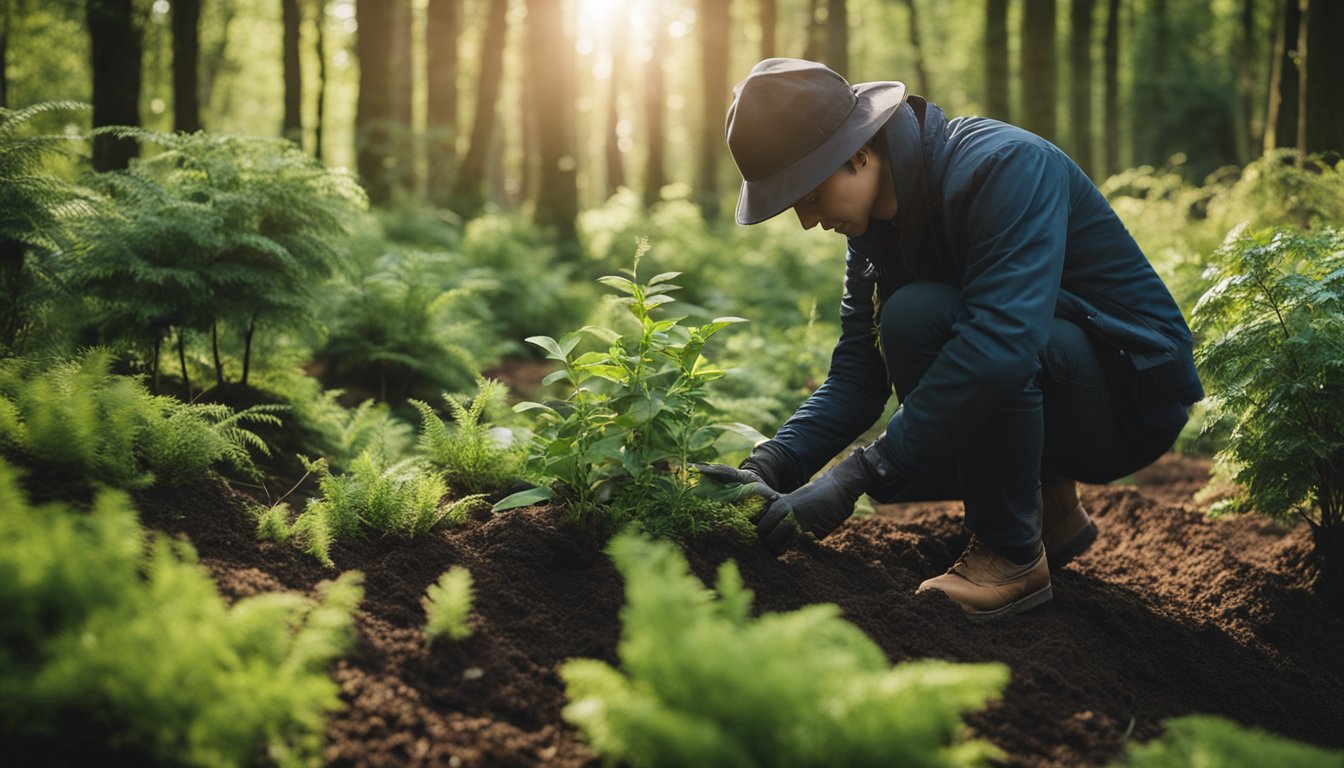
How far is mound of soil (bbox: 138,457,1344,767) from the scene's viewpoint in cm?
221

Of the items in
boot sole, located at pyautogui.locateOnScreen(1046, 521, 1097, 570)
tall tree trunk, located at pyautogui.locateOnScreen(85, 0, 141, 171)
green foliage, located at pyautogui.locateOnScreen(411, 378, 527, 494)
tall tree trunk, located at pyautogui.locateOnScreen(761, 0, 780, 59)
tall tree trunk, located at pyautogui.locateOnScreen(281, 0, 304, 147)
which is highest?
tall tree trunk, located at pyautogui.locateOnScreen(761, 0, 780, 59)

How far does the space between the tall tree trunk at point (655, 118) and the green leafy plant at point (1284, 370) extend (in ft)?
52.3

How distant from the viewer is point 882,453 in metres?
3.06

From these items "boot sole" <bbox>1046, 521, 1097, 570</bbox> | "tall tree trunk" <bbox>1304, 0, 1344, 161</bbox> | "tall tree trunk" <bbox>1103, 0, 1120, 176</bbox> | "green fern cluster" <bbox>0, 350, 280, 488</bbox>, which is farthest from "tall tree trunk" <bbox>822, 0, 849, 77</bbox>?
"green fern cluster" <bbox>0, 350, 280, 488</bbox>

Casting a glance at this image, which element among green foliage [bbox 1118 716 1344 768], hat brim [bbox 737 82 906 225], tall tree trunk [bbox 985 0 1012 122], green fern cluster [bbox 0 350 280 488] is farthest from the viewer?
tall tree trunk [bbox 985 0 1012 122]

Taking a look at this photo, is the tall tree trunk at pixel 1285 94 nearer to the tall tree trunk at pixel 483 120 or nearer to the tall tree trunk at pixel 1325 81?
the tall tree trunk at pixel 1325 81

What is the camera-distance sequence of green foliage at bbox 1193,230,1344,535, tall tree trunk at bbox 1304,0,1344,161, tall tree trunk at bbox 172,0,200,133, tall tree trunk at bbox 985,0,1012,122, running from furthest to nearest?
tall tree trunk at bbox 985,0,1012,122 < tall tree trunk at bbox 172,0,200,133 < tall tree trunk at bbox 1304,0,1344,161 < green foliage at bbox 1193,230,1344,535

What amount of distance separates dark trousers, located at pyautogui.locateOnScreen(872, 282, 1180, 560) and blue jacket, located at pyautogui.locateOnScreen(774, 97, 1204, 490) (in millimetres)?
102

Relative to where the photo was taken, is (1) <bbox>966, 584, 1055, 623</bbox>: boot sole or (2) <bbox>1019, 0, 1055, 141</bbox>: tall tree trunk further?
(2) <bbox>1019, 0, 1055, 141</bbox>: tall tree trunk

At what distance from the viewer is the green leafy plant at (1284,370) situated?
3.42m

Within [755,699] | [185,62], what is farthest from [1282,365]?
[185,62]

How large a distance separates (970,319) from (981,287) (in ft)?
0.34

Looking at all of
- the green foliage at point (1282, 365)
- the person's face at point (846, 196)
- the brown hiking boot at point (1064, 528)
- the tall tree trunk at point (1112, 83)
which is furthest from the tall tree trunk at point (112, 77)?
the tall tree trunk at point (1112, 83)

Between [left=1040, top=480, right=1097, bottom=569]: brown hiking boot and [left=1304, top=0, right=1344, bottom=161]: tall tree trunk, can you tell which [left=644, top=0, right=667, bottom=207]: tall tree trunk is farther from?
[left=1040, top=480, right=1097, bottom=569]: brown hiking boot
